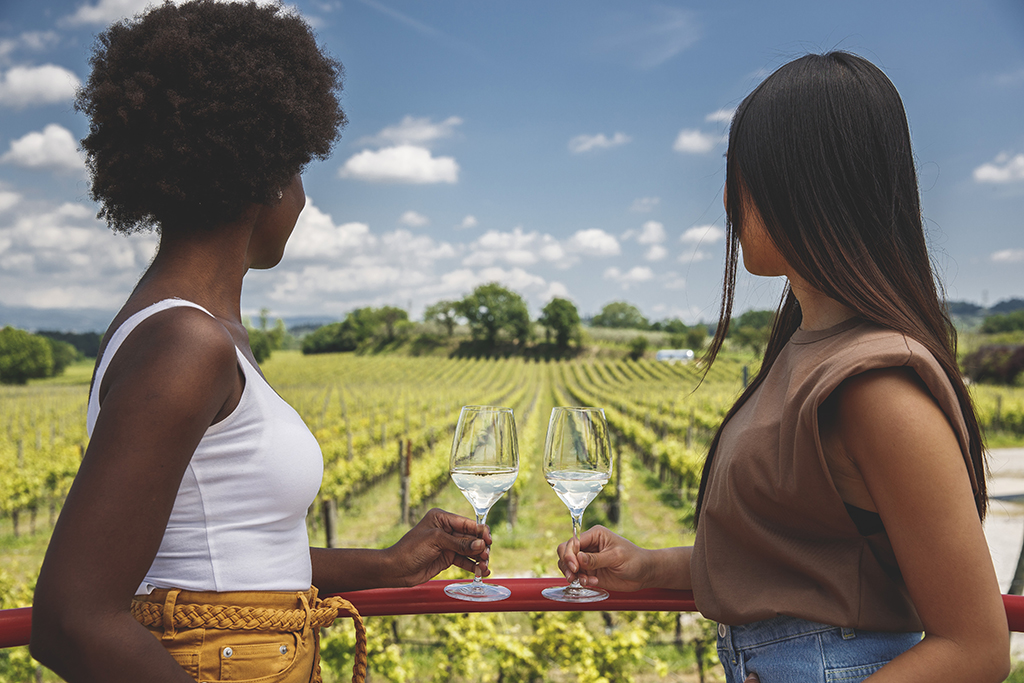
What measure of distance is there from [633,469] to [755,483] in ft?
66.8

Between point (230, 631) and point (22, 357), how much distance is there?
289 ft

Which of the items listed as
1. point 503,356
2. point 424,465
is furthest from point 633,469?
point 503,356

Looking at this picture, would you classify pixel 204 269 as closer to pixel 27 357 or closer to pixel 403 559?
pixel 403 559

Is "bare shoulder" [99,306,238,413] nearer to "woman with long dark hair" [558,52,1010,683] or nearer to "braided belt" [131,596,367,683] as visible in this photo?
"braided belt" [131,596,367,683]

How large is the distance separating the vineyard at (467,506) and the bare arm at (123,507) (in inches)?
45.8

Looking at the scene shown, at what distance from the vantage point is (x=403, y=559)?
5.08 feet

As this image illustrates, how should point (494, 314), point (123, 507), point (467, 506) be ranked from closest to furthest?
point (123, 507) → point (467, 506) → point (494, 314)

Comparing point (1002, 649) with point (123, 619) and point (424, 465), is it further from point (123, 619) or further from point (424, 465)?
point (424, 465)

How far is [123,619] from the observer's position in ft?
2.99

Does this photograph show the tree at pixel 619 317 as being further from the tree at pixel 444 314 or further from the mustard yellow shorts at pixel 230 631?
the mustard yellow shorts at pixel 230 631

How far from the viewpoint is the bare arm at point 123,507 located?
0.87 meters

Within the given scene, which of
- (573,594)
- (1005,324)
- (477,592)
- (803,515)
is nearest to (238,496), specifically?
(477,592)

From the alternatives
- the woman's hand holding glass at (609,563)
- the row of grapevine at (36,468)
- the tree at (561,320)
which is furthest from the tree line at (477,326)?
the woman's hand holding glass at (609,563)

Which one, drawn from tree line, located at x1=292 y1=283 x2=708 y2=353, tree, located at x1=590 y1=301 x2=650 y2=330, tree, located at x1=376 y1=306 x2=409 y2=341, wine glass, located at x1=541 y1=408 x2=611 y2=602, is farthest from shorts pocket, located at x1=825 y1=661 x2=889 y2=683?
tree, located at x1=590 y1=301 x2=650 y2=330
